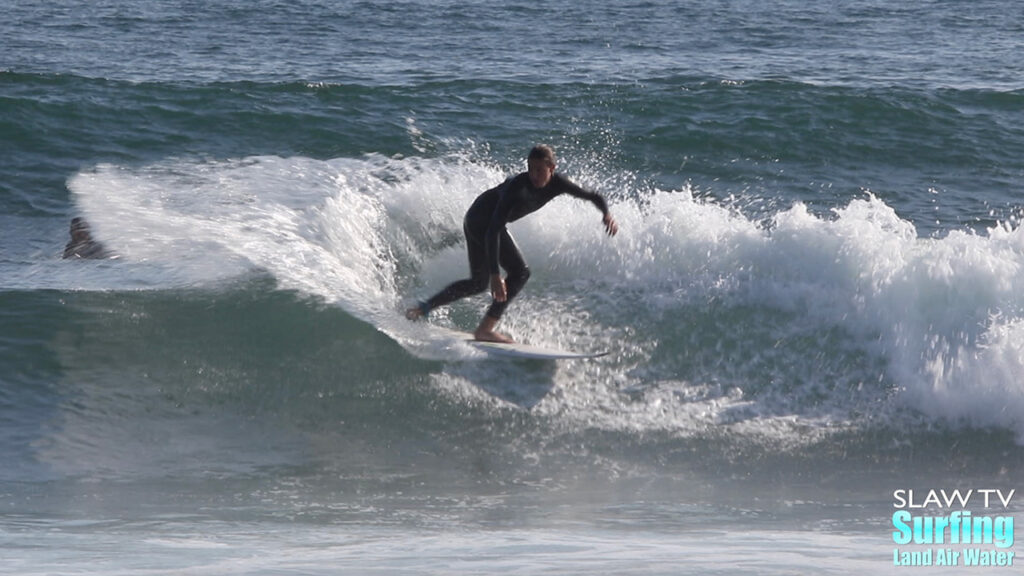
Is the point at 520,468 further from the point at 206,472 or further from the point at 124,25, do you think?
the point at 124,25

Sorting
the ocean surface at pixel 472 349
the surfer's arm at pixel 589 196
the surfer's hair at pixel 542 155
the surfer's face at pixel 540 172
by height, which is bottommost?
the ocean surface at pixel 472 349

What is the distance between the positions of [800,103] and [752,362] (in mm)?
8365

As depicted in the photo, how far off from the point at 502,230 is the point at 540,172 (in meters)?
0.53

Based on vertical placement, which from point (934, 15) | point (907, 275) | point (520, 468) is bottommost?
point (520, 468)

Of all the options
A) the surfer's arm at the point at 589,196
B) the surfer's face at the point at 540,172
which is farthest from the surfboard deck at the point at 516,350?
the surfer's face at the point at 540,172

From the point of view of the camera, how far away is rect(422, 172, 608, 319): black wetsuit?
7.20 meters

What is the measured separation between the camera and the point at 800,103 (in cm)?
1545

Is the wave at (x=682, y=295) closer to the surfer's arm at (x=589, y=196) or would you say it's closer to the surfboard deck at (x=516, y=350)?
the surfboard deck at (x=516, y=350)

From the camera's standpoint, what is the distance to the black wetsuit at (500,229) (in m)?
7.20

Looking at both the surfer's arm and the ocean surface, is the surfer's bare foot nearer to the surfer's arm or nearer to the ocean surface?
the ocean surface

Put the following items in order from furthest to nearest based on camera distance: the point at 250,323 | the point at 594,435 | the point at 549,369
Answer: the point at 250,323, the point at 549,369, the point at 594,435

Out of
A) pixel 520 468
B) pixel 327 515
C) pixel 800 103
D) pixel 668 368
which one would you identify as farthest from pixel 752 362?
Result: pixel 800 103

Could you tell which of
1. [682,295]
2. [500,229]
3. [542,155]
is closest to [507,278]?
[500,229]

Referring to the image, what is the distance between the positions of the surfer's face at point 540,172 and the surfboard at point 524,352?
1.05 m
